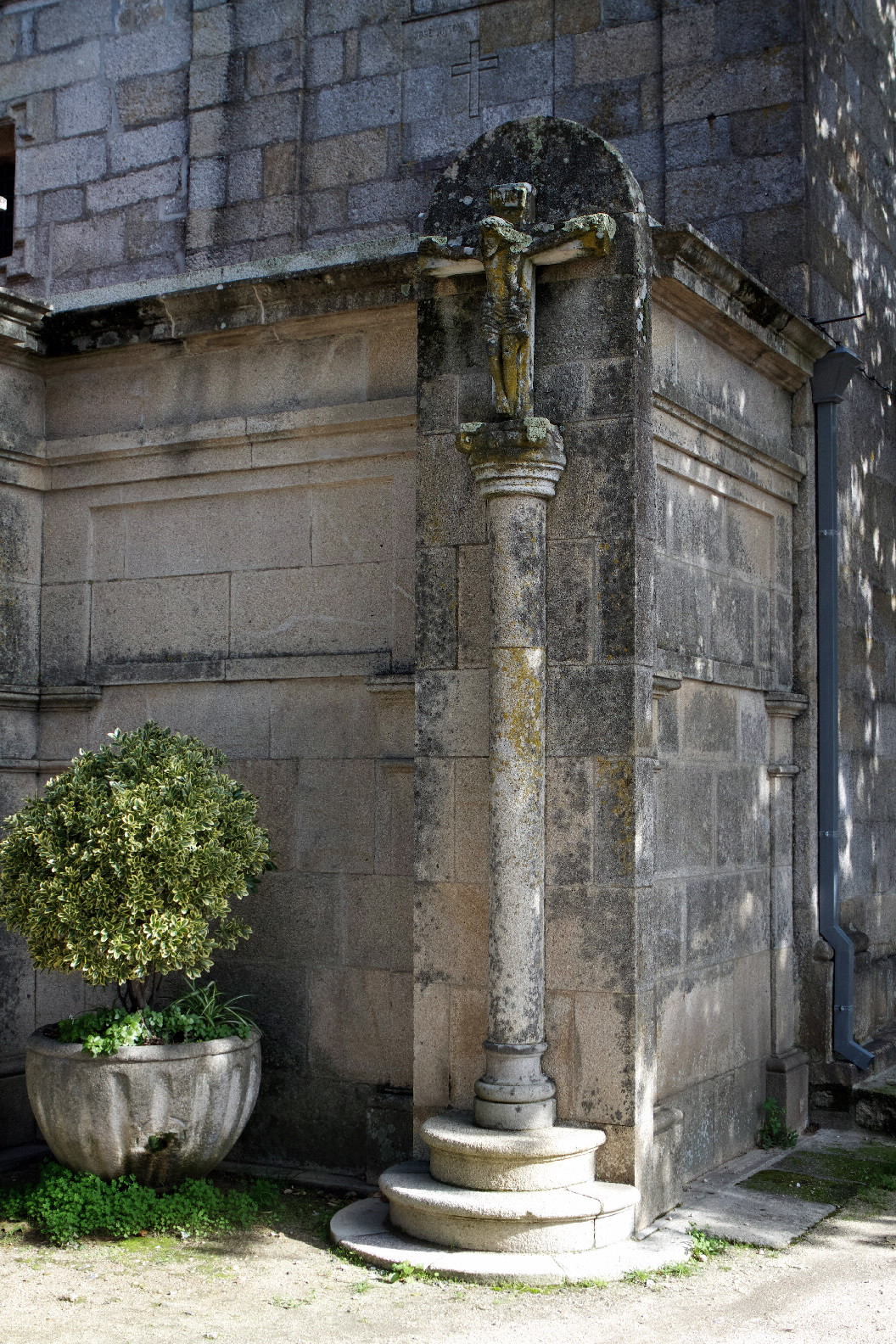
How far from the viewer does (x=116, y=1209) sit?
5484mm

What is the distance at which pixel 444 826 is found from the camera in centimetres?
561

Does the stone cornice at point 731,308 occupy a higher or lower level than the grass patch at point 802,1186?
higher

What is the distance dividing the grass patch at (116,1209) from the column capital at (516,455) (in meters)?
2.92

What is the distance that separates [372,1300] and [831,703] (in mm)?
3860

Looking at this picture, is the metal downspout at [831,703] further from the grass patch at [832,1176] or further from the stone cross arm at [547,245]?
the stone cross arm at [547,245]

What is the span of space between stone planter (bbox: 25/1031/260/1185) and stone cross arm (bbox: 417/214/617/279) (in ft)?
10.3

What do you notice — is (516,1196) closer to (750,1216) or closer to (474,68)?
(750,1216)

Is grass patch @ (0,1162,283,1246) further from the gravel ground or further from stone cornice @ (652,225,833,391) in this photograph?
stone cornice @ (652,225,833,391)

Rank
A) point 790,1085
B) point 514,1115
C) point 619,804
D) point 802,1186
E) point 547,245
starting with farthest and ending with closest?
point 790,1085 → point 802,1186 → point 547,245 → point 619,804 → point 514,1115

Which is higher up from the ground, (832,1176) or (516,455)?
(516,455)

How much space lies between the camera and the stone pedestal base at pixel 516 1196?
16.5 feet

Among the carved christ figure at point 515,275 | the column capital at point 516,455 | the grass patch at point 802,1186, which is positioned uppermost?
the carved christ figure at point 515,275

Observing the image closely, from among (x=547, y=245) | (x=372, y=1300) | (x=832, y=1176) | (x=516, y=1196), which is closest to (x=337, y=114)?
(x=547, y=245)

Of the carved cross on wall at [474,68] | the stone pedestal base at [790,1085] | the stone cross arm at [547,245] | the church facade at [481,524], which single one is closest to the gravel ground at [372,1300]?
the church facade at [481,524]
